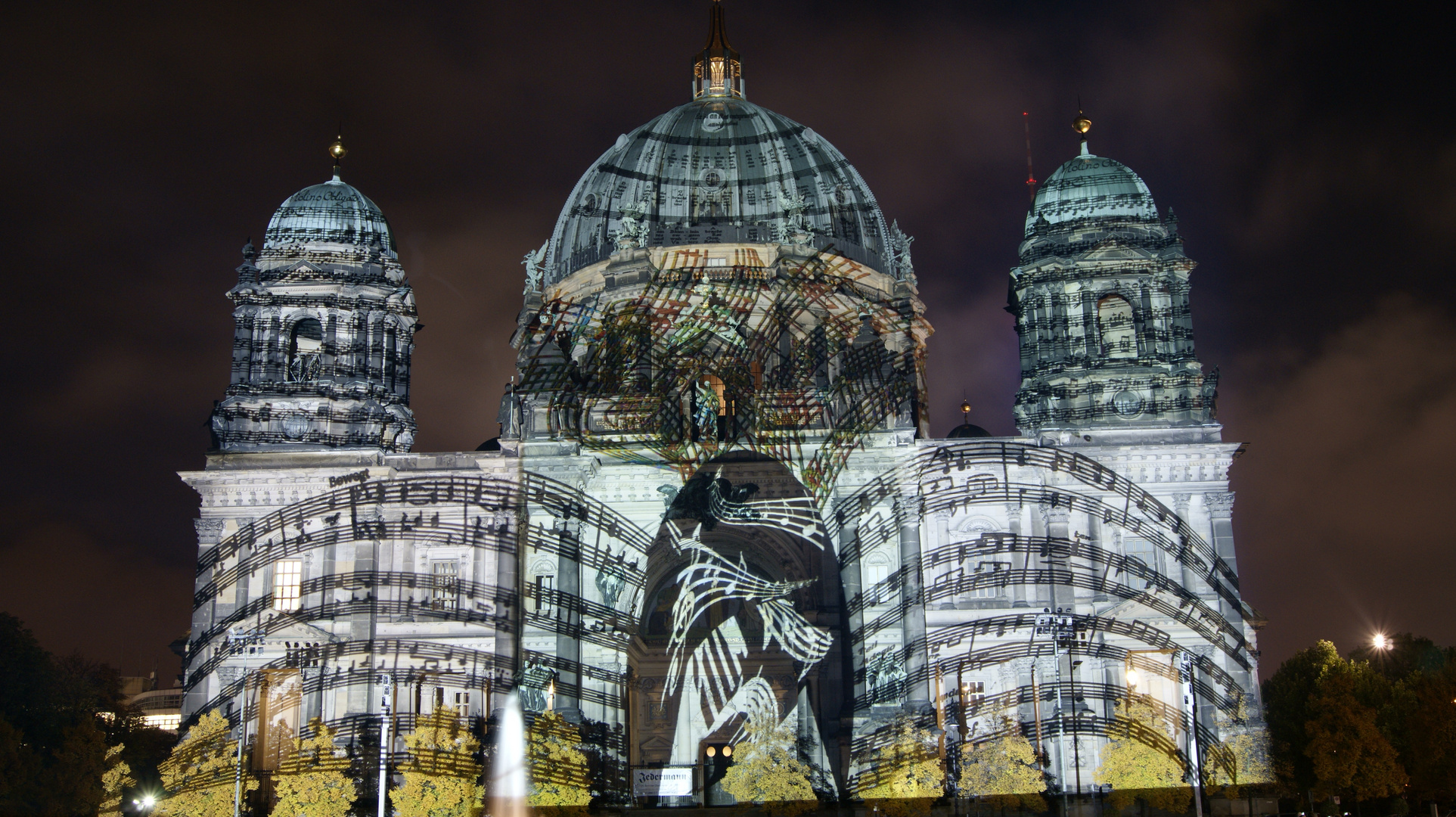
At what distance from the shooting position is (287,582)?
67.4m

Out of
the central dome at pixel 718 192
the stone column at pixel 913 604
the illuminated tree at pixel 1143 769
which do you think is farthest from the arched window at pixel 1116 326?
the illuminated tree at pixel 1143 769

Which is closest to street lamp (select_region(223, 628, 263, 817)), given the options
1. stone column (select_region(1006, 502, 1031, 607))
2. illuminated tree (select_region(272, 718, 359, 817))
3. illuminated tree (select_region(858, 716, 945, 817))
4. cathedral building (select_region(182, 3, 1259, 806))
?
cathedral building (select_region(182, 3, 1259, 806))

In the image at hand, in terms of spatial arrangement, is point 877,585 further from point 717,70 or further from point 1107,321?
point 717,70

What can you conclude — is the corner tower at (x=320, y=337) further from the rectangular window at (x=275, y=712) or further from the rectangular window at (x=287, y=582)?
the rectangular window at (x=275, y=712)

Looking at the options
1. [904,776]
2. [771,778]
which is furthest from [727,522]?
[904,776]

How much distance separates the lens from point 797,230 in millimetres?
79000

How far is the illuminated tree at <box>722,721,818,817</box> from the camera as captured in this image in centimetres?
5344

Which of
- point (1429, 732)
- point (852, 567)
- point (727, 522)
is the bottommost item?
point (1429, 732)

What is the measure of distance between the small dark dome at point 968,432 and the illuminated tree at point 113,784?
43.4 m

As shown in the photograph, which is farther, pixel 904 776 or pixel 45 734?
pixel 45 734

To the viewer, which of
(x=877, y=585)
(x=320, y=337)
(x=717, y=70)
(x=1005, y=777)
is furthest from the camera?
(x=717, y=70)

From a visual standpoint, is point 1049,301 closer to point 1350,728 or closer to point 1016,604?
point 1016,604

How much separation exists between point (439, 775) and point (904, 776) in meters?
17.1

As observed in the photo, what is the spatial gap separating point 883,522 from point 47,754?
38.4m
